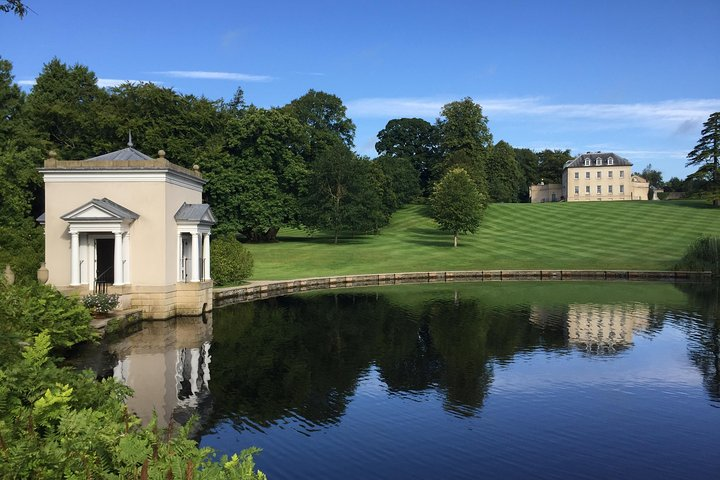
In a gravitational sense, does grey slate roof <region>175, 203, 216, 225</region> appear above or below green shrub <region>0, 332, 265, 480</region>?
above

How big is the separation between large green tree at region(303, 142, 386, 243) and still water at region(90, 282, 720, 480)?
33.8 metres

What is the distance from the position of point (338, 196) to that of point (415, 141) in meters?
55.1

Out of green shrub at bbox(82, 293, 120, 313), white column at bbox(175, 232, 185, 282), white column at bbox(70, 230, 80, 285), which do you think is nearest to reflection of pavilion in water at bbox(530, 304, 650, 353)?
white column at bbox(175, 232, 185, 282)

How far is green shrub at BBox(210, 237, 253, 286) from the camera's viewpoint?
1495 inches

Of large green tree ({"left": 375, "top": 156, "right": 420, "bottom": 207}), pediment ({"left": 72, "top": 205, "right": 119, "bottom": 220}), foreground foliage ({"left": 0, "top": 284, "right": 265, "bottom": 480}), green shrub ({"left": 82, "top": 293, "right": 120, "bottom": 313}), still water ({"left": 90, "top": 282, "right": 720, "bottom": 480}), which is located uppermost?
large green tree ({"left": 375, "top": 156, "right": 420, "bottom": 207})

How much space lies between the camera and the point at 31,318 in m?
18.7

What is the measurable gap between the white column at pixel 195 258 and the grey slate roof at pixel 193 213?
2.64ft

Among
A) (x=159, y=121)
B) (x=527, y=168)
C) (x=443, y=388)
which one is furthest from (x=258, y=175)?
(x=527, y=168)

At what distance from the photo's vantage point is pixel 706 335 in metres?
25.3

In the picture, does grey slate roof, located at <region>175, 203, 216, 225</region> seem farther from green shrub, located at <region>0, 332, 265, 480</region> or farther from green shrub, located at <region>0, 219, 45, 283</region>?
green shrub, located at <region>0, 332, 265, 480</region>

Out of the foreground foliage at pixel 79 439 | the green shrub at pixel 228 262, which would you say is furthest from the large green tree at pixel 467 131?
the foreground foliage at pixel 79 439

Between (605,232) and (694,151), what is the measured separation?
103 feet

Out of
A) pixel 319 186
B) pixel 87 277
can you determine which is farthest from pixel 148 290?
pixel 319 186

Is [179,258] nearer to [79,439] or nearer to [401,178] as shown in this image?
[79,439]
